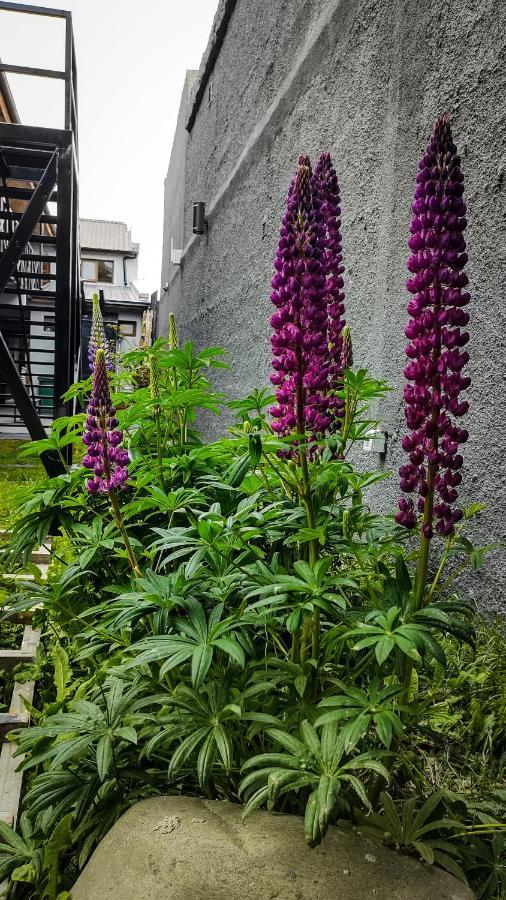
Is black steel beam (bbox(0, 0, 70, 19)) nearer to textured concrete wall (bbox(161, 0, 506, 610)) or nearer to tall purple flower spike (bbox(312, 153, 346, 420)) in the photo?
textured concrete wall (bbox(161, 0, 506, 610))

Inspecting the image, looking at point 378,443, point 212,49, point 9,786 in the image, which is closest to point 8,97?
point 212,49

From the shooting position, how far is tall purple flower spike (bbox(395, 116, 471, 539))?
1.38 metres

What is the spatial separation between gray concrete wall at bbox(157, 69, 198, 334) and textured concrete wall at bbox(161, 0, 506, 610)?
19.7 feet

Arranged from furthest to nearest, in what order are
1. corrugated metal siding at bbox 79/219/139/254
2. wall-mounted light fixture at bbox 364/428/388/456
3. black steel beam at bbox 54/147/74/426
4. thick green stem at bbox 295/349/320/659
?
corrugated metal siding at bbox 79/219/139/254, black steel beam at bbox 54/147/74/426, wall-mounted light fixture at bbox 364/428/388/456, thick green stem at bbox 295/349/320/659

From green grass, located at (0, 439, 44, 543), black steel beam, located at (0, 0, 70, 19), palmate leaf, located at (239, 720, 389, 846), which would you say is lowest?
green grass, located at (0, 439, 44, 543)

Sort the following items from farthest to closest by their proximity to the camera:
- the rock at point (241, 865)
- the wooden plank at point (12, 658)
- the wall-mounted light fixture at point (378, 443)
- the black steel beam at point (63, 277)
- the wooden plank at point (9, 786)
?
the black steel beam at point (63, 277), the wall-mounted light fixture at point (378, 443), the wooden plank at point (12, 658), the wooden plank at point (9, 786), the rock at point (241, 865)

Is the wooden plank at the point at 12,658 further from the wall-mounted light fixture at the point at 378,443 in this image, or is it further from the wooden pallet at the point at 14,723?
the wall-mounted light fixture at the point at 378,443

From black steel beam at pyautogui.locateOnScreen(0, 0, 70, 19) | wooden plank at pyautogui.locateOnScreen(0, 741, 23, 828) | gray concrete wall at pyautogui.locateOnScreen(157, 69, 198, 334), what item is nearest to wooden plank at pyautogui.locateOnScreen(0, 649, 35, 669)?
wooden plank at pyautogui.locateOnScreen(0, 741, 23, 828)

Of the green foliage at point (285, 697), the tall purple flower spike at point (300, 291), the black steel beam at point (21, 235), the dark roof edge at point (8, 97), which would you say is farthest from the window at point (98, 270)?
the tall purple flower spike at point (300, 291)

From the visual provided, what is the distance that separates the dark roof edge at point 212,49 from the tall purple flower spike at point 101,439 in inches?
276

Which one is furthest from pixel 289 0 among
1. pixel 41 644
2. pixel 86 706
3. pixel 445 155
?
pixel 86 706

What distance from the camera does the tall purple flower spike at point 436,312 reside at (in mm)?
1384

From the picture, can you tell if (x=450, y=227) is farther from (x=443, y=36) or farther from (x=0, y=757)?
(x=0, y=757)

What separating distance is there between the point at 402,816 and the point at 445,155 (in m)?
1.41
